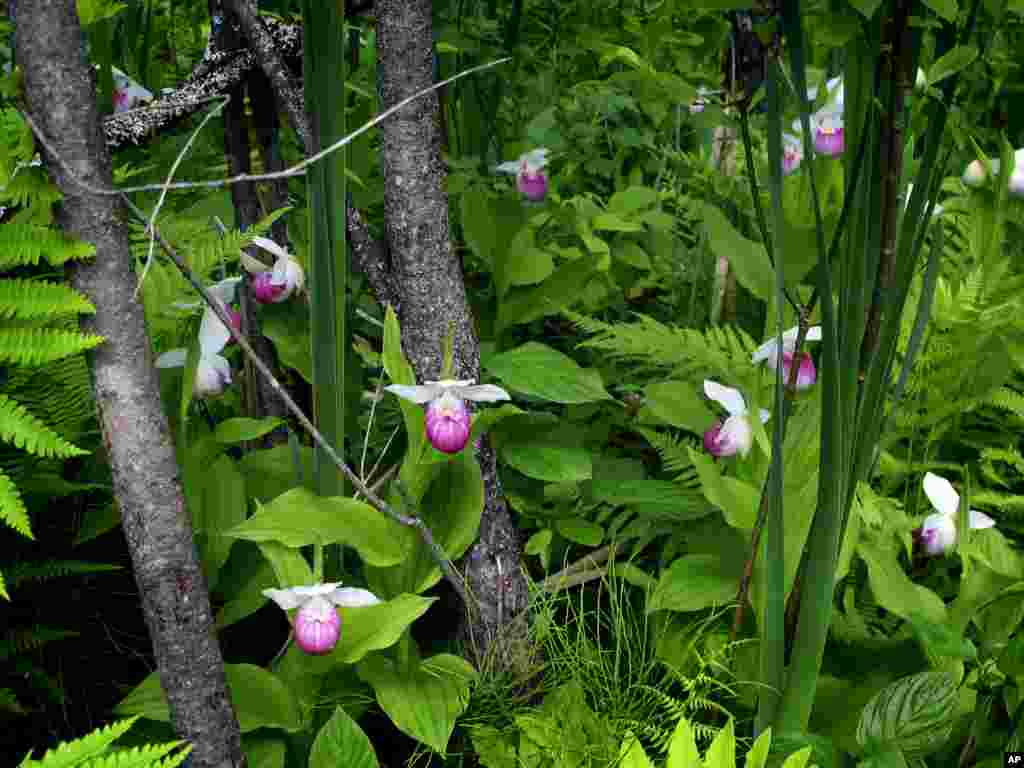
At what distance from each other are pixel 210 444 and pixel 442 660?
0.44 metres

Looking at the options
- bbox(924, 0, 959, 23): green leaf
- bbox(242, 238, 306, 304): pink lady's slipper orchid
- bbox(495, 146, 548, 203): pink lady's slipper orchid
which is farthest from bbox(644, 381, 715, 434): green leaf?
bbox(924, 0, 959, 23): green leaf

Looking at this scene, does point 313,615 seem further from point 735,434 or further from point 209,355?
point 735,434

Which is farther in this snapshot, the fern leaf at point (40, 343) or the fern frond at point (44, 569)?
the fern frond at point (44, 569)

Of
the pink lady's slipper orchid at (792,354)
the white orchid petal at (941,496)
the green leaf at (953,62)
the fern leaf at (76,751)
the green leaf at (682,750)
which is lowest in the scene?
the green leaf at (682,750)

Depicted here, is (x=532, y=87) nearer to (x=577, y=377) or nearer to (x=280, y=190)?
(x=280, y=190)

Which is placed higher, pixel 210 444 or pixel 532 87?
pixel 532 87

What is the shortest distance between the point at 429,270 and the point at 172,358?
379mm

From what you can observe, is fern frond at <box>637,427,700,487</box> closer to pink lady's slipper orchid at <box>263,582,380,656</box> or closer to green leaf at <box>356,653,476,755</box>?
green leaf at <box>356,653,476,755</box>

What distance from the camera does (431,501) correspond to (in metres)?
1.35

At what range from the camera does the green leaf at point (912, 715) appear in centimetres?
105

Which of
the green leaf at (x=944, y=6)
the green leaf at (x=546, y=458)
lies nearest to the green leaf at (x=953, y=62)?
the green leaf at (x=944, y=6)

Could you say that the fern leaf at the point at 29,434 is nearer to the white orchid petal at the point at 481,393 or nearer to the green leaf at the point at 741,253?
the white orchid petal at the point at 481,393

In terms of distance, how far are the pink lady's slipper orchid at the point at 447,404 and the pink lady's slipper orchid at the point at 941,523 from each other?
61 cm

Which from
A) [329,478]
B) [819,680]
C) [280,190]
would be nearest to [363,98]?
[280,190]
